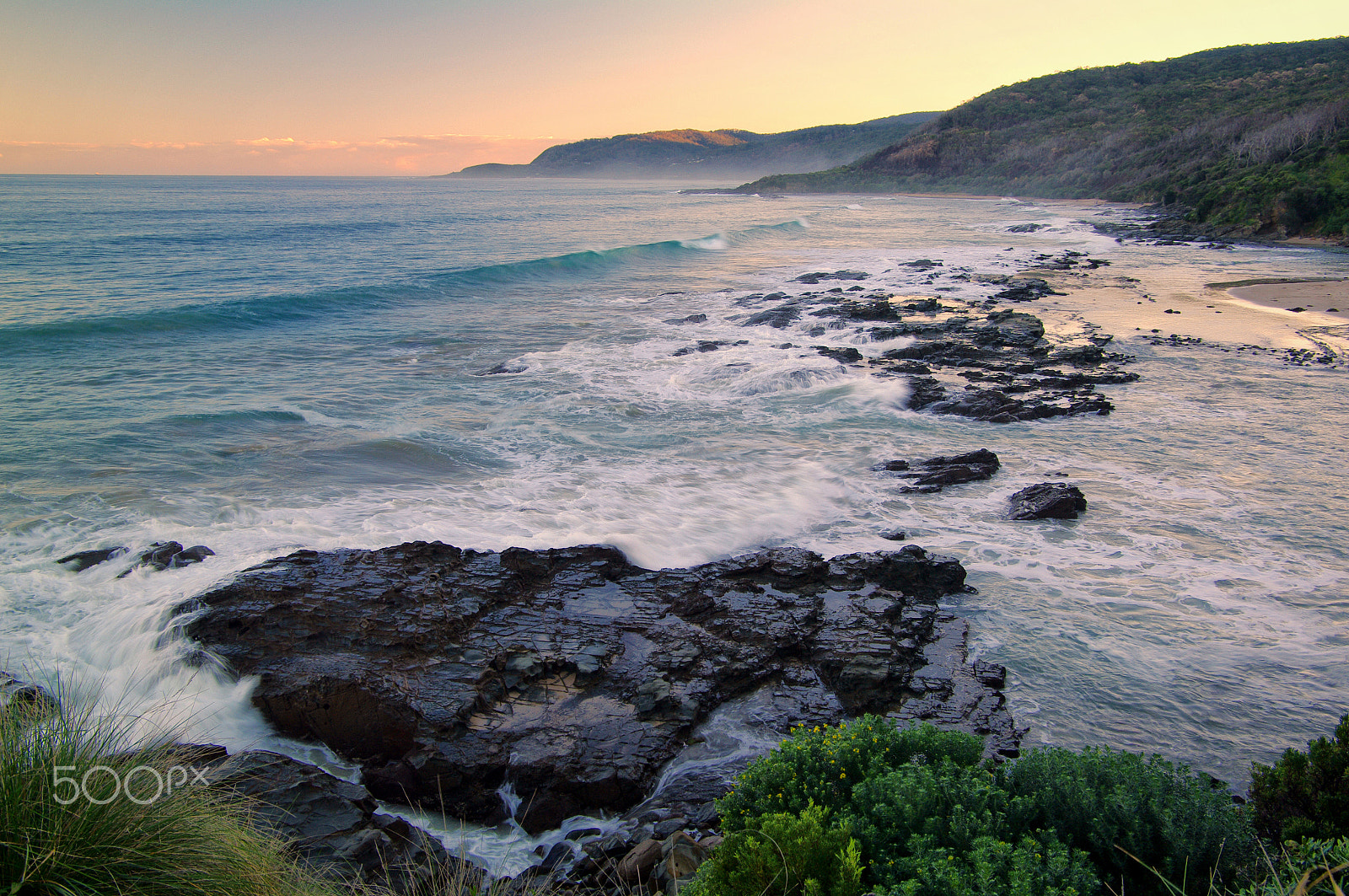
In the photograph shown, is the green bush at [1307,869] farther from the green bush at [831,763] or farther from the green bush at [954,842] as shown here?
the green bush at [831,763]

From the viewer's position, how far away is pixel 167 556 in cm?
764

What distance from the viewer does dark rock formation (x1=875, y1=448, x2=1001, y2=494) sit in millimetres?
9930

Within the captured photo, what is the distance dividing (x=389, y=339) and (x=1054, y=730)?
19106mm

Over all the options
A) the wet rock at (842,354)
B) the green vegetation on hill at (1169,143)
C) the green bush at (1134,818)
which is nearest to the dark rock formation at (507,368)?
the wet rock at (842,354)

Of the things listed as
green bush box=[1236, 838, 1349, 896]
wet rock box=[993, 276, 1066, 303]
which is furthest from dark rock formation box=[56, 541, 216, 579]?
wet rock box=[993, 276, 1066, 303]

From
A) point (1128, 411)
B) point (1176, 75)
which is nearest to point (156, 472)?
point (1128, 411)

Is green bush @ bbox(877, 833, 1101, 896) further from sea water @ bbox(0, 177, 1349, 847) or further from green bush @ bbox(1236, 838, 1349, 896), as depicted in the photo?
sea water @ bbox(0, 177, 1349, 847)

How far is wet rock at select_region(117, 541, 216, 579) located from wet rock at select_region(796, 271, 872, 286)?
79.5 feet

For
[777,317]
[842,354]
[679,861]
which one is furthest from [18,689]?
[777,317]

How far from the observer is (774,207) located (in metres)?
81.4

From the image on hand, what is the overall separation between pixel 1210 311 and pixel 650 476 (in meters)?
19.3

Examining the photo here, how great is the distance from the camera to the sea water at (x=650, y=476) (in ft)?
20.3

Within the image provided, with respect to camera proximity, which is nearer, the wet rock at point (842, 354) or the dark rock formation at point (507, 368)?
the wet rock at point (842, 354)

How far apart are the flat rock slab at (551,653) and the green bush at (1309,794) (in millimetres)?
1531
